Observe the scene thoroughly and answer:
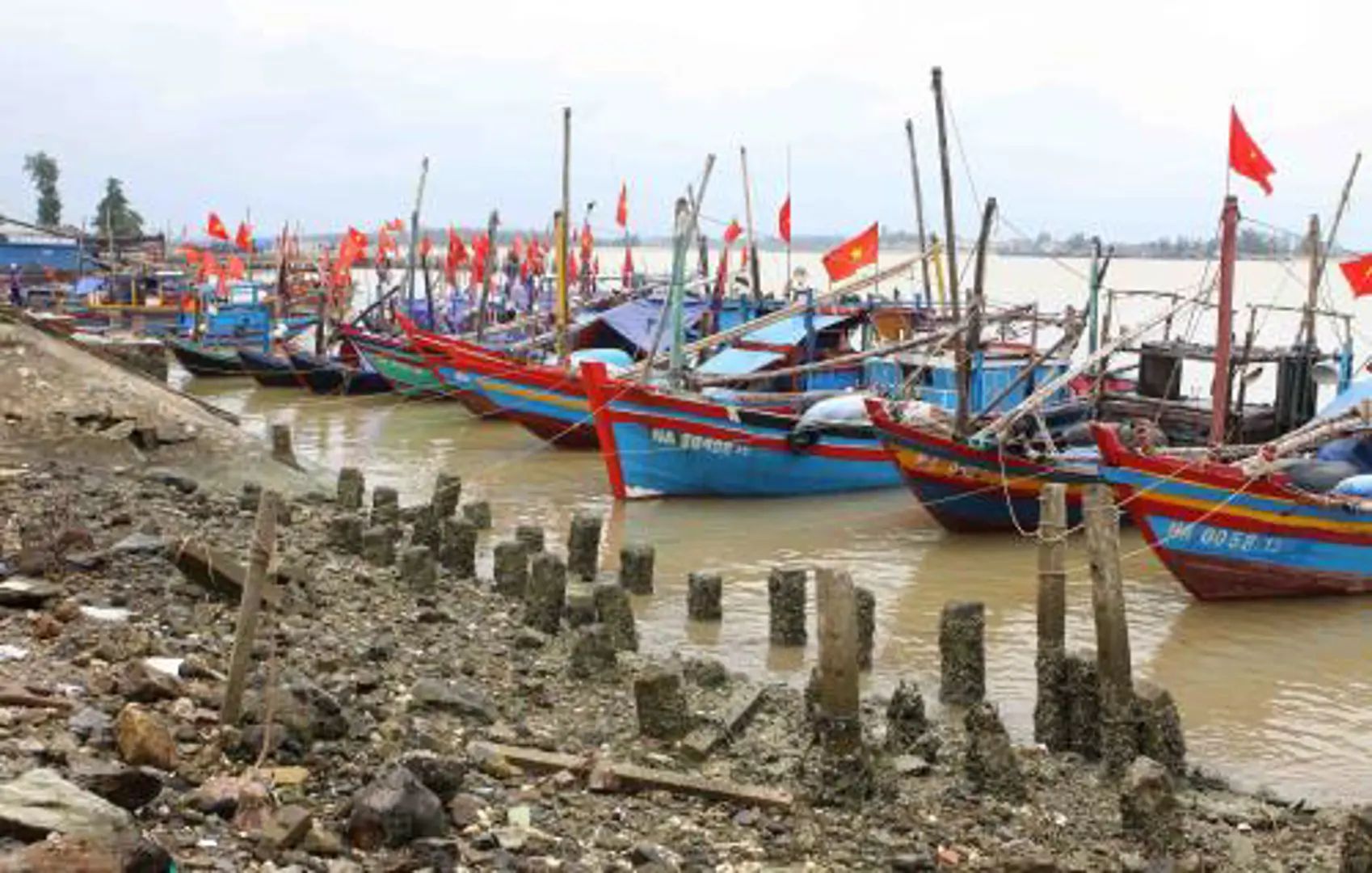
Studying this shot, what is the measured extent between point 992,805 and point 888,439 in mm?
10783

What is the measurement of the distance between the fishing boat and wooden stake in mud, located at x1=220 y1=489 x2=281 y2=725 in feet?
32.5

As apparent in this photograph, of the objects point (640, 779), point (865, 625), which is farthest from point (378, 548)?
point (640, 779)

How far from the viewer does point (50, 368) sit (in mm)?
17094

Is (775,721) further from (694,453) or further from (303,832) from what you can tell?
(694,453)

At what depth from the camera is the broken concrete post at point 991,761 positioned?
8531 mm

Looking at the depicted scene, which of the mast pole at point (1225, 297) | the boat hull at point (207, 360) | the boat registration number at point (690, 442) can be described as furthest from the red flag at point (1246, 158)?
the boat hull at point (207, 360)

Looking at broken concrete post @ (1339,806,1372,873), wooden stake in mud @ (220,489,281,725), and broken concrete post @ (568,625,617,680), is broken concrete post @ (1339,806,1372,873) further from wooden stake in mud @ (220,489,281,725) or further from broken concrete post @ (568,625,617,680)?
wooden stake in mud @ (220,489,281,725)

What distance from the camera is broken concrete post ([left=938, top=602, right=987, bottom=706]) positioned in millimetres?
10977

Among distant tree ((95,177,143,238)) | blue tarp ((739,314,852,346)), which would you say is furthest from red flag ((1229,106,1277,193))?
distant tree ((95,177,143,238))

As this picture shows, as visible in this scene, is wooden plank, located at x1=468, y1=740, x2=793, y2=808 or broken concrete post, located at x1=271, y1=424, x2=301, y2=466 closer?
wooden plank, located at x1=468, y1=740, x2=793, y2=808

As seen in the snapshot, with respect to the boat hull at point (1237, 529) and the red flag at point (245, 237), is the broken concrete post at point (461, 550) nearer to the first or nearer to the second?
the boat hull at point (1237, 529)

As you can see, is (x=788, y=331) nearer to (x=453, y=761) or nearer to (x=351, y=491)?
(x=351, y=491)

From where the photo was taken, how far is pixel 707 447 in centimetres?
2077

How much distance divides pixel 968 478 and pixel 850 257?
302 inches
